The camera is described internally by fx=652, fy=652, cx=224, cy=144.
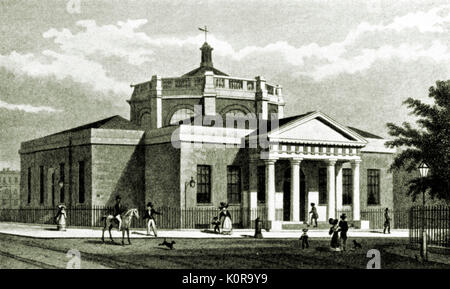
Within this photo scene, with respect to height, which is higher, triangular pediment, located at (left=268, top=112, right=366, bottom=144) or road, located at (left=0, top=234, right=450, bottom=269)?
triangular pediment, located at (left=268, top=112, right=366, bottom=144)

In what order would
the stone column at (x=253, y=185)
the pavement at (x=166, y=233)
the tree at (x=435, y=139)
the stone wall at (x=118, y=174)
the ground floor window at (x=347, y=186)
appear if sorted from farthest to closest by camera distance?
the ground floor window at (x=347, y=186)
the stone wall at (x=118, y=174)
the stone column at (x=253, y=185)
the pavement at (x=166, y=233)
the tree at (x=435, y=139)

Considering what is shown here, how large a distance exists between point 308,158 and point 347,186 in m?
4.83

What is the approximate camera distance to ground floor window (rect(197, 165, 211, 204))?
3183 cm

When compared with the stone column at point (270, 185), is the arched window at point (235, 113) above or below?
above

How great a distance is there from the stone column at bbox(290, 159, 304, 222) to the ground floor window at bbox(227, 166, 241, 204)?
9.14 feet

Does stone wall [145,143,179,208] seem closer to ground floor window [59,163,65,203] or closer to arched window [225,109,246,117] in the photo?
ground floor window [59,163,65,203]

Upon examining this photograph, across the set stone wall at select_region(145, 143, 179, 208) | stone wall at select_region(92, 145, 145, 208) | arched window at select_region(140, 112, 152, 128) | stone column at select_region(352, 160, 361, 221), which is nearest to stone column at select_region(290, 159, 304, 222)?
stone column at select_region(352, 160, 361, 221)

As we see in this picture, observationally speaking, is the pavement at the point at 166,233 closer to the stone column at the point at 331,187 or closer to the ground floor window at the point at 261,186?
the stone column at the point at 331,187

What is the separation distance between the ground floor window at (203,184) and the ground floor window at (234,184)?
1.12 m

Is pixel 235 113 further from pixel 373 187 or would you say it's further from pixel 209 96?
pixel 373 187

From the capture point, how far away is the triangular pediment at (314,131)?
31234 mm

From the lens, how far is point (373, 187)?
3678cm

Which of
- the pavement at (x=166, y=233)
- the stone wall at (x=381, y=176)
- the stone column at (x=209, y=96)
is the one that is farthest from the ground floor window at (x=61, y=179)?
the stone wall at (x=381, y=176)

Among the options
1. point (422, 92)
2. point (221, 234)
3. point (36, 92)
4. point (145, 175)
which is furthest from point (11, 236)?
point (422, 92)
